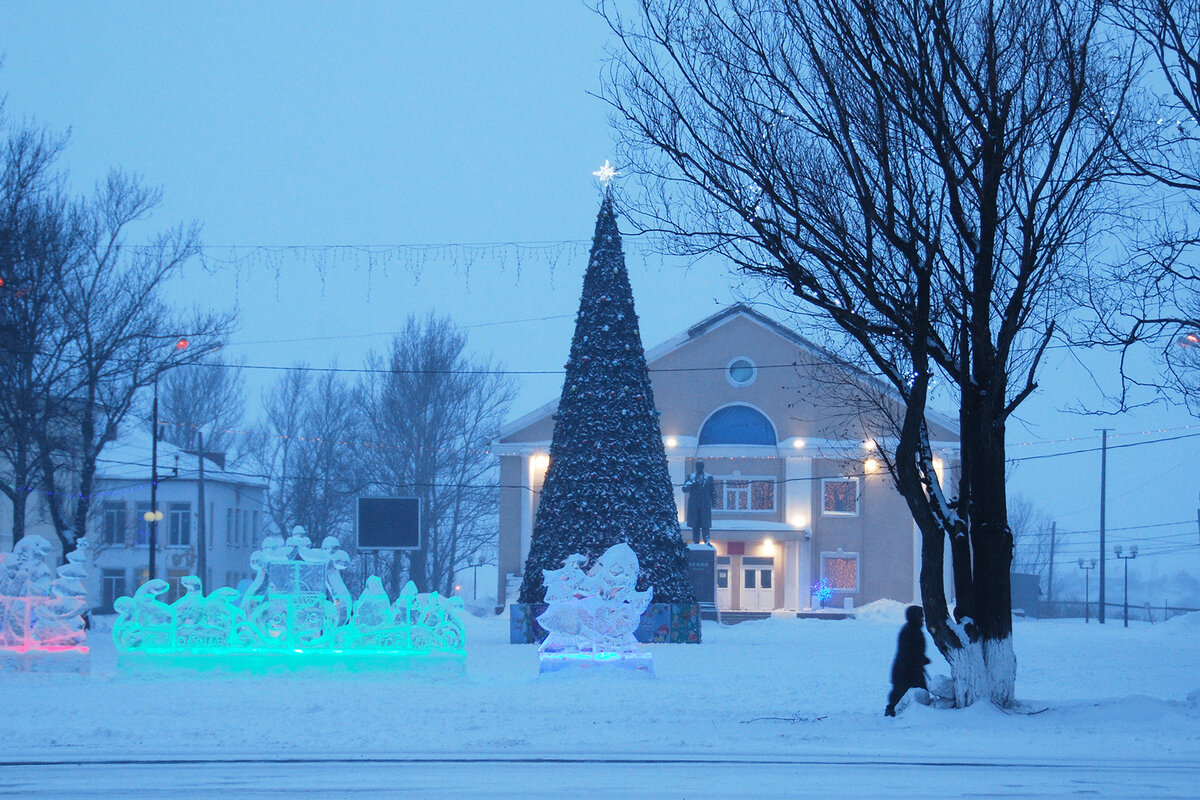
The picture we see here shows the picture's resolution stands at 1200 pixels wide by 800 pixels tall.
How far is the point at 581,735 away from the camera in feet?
40.8

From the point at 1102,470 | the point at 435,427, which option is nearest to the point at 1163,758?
the point at 1102,470

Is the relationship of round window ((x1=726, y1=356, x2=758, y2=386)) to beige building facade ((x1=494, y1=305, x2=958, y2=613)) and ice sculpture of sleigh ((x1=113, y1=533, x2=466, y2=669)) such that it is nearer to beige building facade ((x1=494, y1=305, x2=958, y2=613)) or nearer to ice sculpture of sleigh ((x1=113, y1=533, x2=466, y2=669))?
beige building facade ((x1=494, y1=305, x2=958, y2=613))

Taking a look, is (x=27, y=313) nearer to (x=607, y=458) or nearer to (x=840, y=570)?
(x=607, y=458)

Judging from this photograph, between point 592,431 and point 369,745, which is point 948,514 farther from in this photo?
point 592,431

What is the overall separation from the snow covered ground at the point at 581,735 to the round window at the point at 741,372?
23991 millimetres

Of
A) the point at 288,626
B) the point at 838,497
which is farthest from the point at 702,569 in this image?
the point at 288,626

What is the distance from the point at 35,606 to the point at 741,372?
29047 millimetres

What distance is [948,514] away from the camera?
44.2 feet

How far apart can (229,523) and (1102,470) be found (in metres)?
38.3

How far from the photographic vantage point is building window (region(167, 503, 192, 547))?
53.6 metres

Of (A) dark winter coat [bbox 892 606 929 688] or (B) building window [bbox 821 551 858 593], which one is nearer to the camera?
(A) dark winter coat [bbox 892 606 929 688]

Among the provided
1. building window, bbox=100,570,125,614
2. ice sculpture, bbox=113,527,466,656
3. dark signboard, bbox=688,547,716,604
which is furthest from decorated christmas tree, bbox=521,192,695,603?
building window, bbox=100,570,125,614

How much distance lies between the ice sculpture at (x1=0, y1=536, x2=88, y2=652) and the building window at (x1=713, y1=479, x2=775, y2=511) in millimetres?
27386

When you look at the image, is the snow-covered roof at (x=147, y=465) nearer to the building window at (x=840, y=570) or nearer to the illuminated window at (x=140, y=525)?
the illuminated window at (x=140, y=525)
